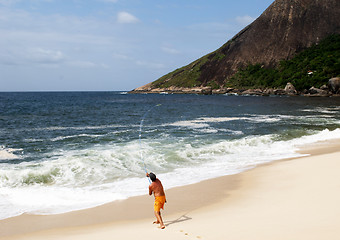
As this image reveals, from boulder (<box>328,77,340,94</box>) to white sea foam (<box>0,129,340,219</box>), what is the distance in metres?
72.7

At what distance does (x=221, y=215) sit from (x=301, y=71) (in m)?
114

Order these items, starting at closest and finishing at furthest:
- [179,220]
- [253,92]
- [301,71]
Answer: [179,220], [301,71], [253,92]

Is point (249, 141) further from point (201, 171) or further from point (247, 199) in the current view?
point (247, 199)

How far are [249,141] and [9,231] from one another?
59.8 feet

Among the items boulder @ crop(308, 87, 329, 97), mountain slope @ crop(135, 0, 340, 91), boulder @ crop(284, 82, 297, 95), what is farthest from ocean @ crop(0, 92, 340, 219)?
mountain slope @ crop(135, 0, 340, 91)

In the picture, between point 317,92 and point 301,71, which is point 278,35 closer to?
point 301,71

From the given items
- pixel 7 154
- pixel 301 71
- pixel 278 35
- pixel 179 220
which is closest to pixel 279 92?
pixel 301 71

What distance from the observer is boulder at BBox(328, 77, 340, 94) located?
282 feet

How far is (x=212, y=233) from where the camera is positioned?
7098mm

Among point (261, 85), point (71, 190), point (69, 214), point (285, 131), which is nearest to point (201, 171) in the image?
point (71, 190)

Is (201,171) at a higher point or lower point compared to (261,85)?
lower

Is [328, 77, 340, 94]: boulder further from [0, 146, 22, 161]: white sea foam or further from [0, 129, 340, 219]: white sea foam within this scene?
[0, 146, 22, 161]: white sea foam

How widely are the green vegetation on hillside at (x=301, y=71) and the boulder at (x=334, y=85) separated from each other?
5117 mm

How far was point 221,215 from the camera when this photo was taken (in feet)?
27.8
